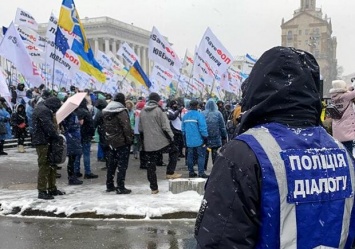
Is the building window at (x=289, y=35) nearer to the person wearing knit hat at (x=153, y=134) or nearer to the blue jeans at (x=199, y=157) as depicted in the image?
the blue jeans at (x=199, y=157)

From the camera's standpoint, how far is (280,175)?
1579mm

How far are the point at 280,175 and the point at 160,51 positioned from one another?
13.8 m

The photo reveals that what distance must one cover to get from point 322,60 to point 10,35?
83926 mm

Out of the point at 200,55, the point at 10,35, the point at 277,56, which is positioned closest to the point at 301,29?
the point at 200,55

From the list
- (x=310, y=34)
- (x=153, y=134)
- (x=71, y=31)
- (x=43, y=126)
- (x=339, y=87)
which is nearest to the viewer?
(x=339, y=87)

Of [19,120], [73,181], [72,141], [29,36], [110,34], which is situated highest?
[110,34]

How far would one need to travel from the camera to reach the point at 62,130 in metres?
8.53

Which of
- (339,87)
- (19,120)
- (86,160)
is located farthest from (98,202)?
(19,120)

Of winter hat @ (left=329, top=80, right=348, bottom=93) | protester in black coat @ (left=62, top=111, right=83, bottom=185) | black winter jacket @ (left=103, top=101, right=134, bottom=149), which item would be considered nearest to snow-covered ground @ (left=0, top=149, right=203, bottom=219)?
protester in black coat @ (left=62, top=111, right=83, bottom=185)

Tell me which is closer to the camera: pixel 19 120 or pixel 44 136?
pixel 44 136

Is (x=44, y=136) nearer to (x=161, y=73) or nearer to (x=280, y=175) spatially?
(x=280, y=175)

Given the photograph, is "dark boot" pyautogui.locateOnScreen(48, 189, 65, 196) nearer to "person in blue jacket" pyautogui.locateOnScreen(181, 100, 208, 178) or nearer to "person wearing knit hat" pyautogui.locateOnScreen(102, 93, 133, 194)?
"person wearing knit hat" pyautogui.locateOnScreen(102, 93, 133, 194)

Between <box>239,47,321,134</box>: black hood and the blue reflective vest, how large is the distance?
50 millimetres

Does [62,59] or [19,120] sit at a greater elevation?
[62,59]
